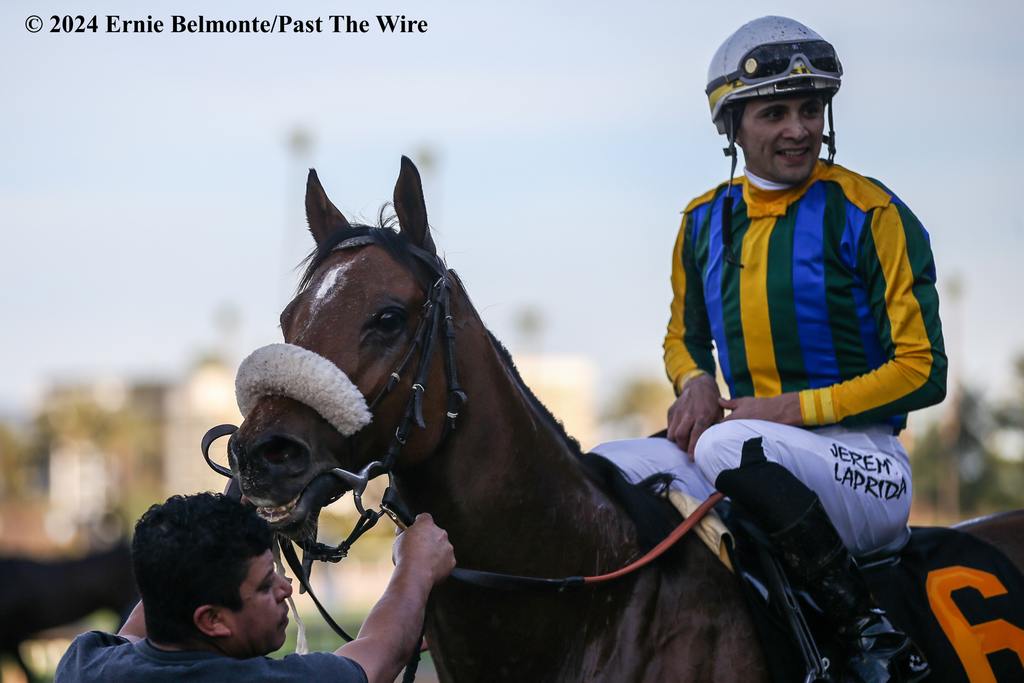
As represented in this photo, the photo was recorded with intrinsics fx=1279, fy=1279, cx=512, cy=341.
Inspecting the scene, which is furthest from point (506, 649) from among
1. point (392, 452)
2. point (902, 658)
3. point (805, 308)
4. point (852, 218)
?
point (852, 218)

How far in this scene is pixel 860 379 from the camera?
370 centimetres

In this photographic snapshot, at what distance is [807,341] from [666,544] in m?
0.84

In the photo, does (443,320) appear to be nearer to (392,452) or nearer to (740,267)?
(392,452)

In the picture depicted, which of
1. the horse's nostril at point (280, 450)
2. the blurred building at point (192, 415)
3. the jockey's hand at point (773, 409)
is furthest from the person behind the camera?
the blurred building at point (192, 415)

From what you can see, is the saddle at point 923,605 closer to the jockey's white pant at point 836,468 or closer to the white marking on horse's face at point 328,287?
the jockey's white pant at point 836,468

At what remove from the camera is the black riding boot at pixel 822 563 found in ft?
11.0

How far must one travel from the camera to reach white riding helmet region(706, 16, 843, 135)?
3918 millimetres

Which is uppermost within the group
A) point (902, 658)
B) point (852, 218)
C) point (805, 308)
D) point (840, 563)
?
point (852, 218)

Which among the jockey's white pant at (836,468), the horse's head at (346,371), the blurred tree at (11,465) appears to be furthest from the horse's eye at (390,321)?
the blurred tree at (11,465)

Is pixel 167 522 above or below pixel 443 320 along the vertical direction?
below

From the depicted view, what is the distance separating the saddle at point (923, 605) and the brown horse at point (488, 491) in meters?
0.08

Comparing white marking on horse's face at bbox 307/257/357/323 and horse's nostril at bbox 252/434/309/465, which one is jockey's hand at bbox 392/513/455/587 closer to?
horse's nostril at bbox 252/434/309/465

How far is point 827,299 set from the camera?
3.82 m

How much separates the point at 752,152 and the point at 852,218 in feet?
1.40
